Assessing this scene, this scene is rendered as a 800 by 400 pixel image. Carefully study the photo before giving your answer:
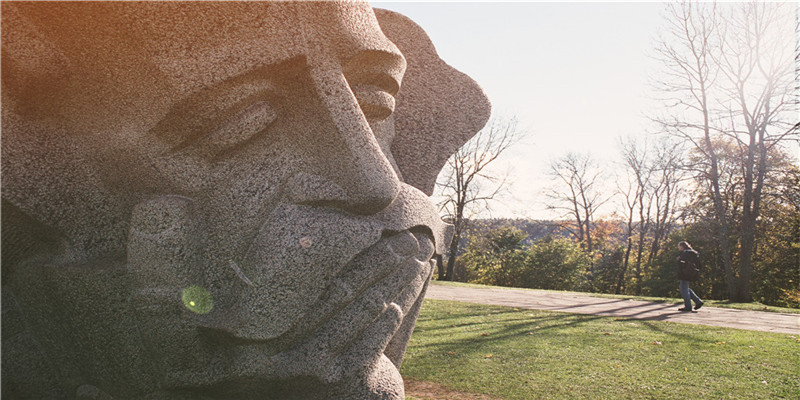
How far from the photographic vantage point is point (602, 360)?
5805mm

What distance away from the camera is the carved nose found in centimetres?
283

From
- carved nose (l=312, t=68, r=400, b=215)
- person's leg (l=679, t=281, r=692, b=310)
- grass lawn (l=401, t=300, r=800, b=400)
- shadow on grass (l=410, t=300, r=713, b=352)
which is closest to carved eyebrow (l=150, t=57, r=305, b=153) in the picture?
carved nose (l=312, t=68, r=400, b=215)

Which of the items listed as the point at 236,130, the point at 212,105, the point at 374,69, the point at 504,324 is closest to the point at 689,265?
the point at 504,324

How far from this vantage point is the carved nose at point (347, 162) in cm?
283

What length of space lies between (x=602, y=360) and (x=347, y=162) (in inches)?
175

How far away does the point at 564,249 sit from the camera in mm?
23109

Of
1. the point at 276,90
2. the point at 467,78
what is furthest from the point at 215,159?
the point at 467,78

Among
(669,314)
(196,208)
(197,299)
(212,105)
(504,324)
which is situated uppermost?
(212,105)

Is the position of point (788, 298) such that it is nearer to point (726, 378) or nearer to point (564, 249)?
point (564, 249)

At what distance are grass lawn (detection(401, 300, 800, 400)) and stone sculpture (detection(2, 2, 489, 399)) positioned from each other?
7.97 feet

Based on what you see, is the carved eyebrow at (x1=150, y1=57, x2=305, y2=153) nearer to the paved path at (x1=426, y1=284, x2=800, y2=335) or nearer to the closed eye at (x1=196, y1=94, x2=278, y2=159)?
the closed eye at (x1=196, y1=94, x2=278, y2=159)

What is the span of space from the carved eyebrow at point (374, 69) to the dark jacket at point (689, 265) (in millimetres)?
8737

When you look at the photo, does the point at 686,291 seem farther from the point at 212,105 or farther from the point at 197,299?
the point at 212,105

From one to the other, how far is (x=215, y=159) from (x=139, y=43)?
70cm
